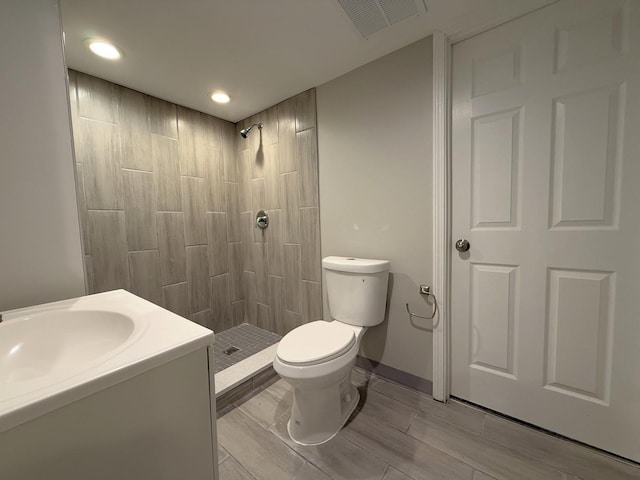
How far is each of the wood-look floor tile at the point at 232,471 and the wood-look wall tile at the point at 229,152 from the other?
1.99 meters

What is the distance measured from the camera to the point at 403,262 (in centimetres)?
155

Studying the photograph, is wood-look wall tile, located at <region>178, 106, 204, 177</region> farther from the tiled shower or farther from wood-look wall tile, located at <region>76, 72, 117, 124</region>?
wood-look wall tile, located at <region>76, 72, 117, 124</region>

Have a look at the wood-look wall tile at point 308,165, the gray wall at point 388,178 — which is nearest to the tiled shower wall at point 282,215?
the wood-look wall tile at point 308,165

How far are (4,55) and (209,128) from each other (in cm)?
149

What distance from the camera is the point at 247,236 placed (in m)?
2.42

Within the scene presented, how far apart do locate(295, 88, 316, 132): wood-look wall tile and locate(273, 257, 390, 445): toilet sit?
3.34ft

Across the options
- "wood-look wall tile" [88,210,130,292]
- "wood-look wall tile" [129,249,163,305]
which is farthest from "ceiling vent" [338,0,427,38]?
"wood-look wall tile" [129,249,163,305]

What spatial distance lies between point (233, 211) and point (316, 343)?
159 centimetres

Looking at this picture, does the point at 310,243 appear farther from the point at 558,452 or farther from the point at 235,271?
the point at 558,452

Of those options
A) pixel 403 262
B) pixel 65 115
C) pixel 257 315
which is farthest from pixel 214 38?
pixel 257 315

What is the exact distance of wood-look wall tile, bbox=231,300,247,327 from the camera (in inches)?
96.0

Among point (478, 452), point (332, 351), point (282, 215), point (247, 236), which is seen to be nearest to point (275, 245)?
point (282, 215)

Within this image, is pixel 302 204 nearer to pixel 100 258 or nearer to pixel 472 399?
pixel 100 258

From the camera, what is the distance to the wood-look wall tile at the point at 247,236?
238 centimetres
